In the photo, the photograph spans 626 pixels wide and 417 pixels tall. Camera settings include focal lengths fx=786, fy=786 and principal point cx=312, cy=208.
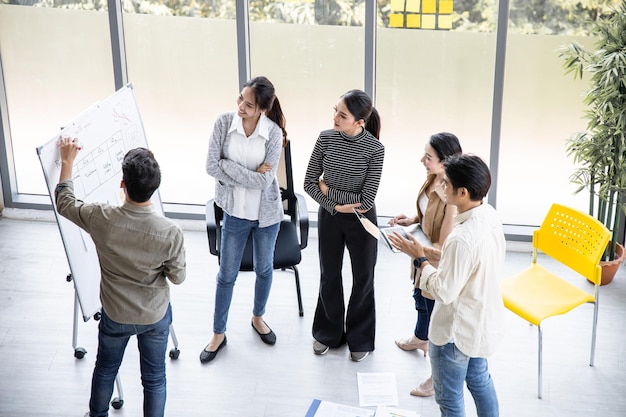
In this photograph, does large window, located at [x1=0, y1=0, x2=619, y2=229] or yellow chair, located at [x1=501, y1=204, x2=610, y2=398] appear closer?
yellow chair, located at [x1=501, y1=204, x2=610, y2=398]

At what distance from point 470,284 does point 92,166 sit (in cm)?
183

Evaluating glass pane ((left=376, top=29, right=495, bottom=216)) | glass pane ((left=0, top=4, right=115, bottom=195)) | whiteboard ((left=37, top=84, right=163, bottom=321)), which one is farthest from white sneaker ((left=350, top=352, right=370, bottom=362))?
glass pane ((left=0, top=4, right=115, bottom=195))

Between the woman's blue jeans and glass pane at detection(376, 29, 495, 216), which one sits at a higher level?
glass pane at detection(376, 29, 495, 216)

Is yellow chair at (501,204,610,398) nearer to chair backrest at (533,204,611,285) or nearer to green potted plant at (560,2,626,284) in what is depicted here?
chair backrest at (533,204,611,285)

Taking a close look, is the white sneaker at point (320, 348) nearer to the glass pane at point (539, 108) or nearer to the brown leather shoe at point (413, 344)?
the brown leather shoe at point (413, 344)

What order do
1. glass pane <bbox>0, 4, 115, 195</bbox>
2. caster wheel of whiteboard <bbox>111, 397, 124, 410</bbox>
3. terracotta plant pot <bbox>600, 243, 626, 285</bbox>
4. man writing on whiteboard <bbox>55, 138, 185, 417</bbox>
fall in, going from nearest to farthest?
man writing on whiteboard <bbox>55, 138, 185, 417</bbox>, caster wheel of whiteboard <bbox>111, 397, 124, 410</bbox>, terracotta plant pot <bbox>600, 243, 626, 285</bbox>, glass pane <bbox>0, 4, 115, 195</bbox>

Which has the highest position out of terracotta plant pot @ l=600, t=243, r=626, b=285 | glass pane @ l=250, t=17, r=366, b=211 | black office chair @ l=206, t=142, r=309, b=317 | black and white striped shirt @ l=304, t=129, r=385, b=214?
glass pane @ l=250, t=17, r=366, b=211

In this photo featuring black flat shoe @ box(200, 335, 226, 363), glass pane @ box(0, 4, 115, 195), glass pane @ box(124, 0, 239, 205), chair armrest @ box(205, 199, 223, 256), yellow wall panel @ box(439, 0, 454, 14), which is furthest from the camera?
glass pane @ box(0, 4, 115, 195)

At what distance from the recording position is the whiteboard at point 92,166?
3554mm

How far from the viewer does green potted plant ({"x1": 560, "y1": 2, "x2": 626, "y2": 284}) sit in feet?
15.0

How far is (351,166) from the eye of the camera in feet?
12.8

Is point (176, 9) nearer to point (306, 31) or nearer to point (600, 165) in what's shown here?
point (306, 31)

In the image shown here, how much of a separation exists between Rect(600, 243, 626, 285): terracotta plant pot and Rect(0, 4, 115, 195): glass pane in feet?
11.9

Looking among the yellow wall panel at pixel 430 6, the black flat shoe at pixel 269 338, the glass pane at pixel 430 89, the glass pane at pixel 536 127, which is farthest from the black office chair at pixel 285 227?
the glass pane at pixel 536 127
